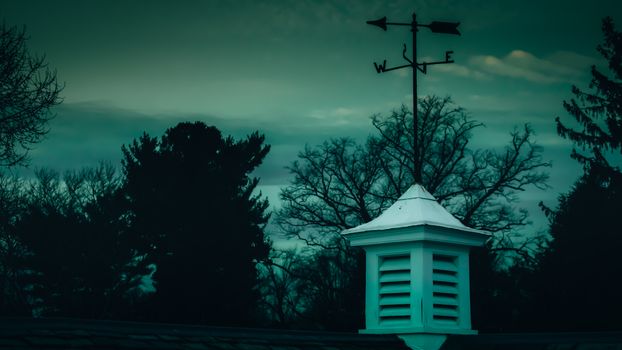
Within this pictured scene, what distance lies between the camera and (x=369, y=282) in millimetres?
7660

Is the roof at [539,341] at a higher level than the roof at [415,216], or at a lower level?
lower

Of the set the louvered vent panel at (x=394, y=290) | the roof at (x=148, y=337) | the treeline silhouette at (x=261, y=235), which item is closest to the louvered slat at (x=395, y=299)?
the louvered vent panel at (x=394, y=290)

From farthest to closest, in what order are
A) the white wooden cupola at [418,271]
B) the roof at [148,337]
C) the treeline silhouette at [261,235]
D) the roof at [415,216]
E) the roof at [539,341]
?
1. the treeline silhouette at [261,235]
2. the roof at [415,216]
3. the white wooden cupola at [418,271]
4. the roof at [539,341]
5. the roof at [148,337]

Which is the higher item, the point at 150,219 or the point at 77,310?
the point at 150,219

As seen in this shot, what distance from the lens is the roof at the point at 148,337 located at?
4.57 m

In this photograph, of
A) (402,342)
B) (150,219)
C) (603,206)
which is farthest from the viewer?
(150,219)

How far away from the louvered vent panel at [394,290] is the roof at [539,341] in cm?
55

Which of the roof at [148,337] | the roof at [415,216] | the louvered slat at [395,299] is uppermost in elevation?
the roof at [415,216]

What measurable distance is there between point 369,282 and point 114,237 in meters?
31.8

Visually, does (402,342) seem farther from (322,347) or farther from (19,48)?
(19,48)

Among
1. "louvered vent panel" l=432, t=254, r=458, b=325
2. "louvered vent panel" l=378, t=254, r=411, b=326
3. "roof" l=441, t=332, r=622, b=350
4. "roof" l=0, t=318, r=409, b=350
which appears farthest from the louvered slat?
"roof" l=0, t=318, r=409, b=350

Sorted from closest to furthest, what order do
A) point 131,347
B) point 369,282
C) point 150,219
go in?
point 131,347, point 369,282, point 150,219

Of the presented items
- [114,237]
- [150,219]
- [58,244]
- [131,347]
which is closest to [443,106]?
[150,219]

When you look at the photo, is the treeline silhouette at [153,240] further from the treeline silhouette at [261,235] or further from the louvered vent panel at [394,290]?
the louvered vent panel at [394,290]
